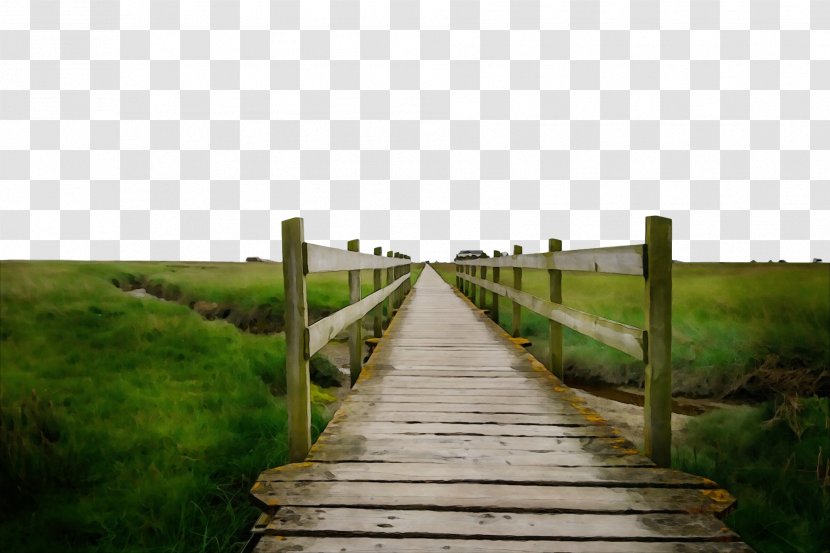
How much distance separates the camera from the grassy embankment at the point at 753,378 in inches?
138

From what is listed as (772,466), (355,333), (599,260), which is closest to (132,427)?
(355,333)

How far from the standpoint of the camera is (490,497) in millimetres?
2105

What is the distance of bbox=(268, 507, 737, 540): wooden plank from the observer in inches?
71.9

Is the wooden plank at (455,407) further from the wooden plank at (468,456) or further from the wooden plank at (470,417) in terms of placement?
the wooden plank at (468,456)

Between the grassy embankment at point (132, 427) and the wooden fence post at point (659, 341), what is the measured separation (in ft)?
7.80

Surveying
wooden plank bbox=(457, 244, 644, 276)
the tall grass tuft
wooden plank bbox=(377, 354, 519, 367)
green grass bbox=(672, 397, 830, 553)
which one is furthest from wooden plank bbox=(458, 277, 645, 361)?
the tall grass tuft

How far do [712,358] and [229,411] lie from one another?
731 cm

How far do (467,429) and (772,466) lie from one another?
10.6 feet

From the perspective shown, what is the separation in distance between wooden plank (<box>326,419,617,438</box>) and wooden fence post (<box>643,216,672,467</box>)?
1.27 ft

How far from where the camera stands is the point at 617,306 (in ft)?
41.4

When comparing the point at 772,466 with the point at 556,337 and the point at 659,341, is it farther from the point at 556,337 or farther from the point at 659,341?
the point at 659,341

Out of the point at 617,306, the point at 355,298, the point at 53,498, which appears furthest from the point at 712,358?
the point at 53,498

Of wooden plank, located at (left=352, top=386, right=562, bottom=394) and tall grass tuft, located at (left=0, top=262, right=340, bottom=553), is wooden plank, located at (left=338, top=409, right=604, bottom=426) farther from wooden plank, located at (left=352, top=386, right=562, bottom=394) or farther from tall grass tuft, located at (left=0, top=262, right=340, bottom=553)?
tall grass tuft, located at (left=0, top=262, right=340, bottom=553)

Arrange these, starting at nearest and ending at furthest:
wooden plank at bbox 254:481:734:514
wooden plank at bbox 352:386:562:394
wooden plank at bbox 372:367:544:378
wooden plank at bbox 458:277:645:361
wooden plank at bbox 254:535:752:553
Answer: wooden plank at bbox 254:535:752:553 < wooden plank at bbox 254:481:734:514 < wooden plank at bbox 458:277:645:361 < wooden plank at bbox 352:386:562:394 < wooden plank at bbox 372:367:544:378
